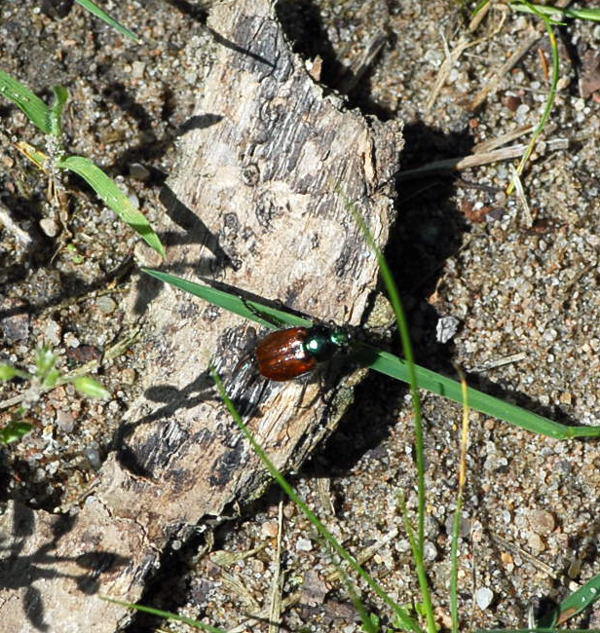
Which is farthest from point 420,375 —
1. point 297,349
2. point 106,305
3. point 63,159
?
point 63,159

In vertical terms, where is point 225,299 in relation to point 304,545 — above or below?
above

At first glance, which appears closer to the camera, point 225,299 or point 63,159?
point 225,299

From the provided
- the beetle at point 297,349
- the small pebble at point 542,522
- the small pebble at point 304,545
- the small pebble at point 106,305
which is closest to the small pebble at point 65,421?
the small pebble at point 106,305

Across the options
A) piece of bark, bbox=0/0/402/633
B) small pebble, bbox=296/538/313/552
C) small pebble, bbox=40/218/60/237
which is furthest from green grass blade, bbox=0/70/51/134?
small pebble, bbox=296/538/313/552

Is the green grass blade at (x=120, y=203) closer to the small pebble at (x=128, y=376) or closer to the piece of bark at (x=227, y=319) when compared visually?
the piece of bark at (x=227, y=319)

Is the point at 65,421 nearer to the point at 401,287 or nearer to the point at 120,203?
the point at 120,203

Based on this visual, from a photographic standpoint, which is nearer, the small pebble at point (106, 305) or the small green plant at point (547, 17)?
the small pebble at point (106, 305)
